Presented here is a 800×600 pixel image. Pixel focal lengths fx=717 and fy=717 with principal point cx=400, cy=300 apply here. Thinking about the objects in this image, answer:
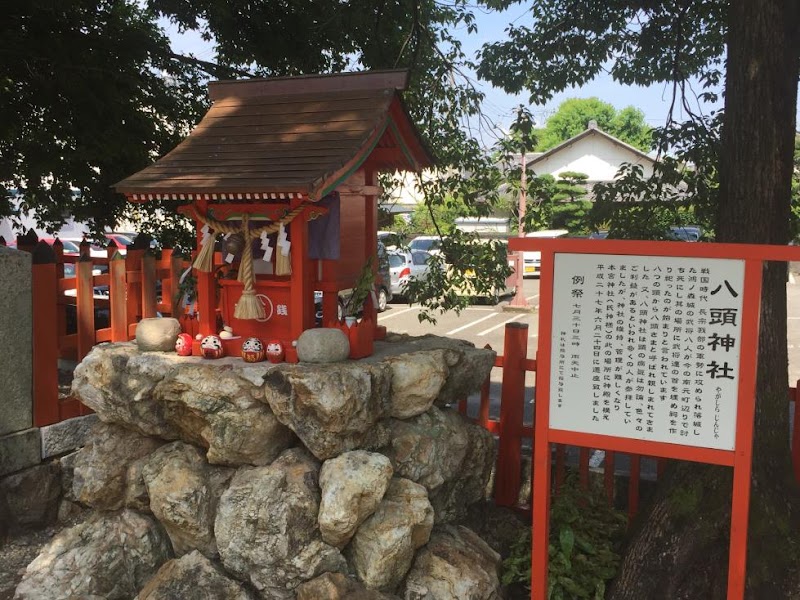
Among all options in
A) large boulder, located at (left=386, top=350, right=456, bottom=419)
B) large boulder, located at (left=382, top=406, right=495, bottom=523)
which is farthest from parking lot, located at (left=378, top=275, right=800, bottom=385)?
large boulder, located at (left=386, top=350, right=456, bottom=419)

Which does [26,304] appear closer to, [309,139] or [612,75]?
[309,139]

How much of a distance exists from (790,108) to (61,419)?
6.14m

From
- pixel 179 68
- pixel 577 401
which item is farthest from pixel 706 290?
pixel 179 68

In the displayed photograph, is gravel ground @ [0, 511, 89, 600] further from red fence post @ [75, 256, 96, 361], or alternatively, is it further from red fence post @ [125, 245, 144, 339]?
red fence post @ [125, 245, 144, 339]

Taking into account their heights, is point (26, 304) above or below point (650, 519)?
above

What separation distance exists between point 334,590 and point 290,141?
3.15 metres

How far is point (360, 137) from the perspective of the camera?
17.0 ft

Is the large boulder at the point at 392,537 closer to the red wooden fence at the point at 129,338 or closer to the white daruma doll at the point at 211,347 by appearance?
the red wooden fence at the point at 129,338

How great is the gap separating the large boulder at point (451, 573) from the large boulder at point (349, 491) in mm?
540

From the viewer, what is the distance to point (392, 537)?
454 centimetres

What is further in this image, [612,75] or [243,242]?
[612,75]

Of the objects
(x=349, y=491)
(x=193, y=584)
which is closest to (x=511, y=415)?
(x=349, y=491)

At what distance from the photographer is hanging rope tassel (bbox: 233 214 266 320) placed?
5.22 meters

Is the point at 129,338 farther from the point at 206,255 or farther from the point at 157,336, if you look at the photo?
the point at 206,255
